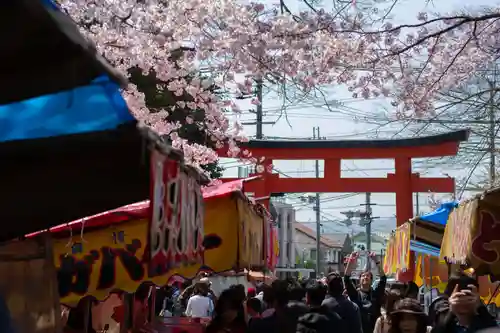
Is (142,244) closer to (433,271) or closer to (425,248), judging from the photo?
(425,248)

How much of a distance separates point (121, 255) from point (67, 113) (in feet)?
10.1

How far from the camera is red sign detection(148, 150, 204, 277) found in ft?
8.75

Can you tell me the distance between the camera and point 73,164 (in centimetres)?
265

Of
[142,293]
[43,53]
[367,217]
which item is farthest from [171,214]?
[367,217]

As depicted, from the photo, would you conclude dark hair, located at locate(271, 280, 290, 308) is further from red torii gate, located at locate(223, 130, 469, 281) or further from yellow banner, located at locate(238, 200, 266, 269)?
red torii gate, located at locate(223, 130, 469, 281)

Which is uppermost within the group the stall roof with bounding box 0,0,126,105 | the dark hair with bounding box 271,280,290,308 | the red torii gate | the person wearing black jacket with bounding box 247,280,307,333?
the red torii gate

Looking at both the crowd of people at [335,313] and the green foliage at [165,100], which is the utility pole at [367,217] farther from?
the crowd of people at [335,313]

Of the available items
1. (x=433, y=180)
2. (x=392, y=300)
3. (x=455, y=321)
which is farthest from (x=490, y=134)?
(x=433, y=180)

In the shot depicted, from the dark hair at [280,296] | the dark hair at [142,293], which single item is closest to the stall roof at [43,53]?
the dark hair at [280,296]

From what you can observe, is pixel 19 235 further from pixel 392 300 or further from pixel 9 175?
pixel 392 300

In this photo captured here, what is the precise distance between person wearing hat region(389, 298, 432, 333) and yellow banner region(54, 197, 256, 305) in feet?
5.04

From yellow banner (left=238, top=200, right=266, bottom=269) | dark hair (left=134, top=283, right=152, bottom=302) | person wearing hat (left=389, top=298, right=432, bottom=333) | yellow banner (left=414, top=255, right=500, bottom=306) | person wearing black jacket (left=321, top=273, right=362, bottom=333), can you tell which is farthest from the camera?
yellow banner (left=414, top=255, right=500, bottom=306)

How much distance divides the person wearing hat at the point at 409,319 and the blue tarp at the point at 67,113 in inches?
118

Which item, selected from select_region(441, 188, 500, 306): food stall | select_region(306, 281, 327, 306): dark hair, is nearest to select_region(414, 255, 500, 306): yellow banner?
select_region(306, 281, 327, 306): dark hair
